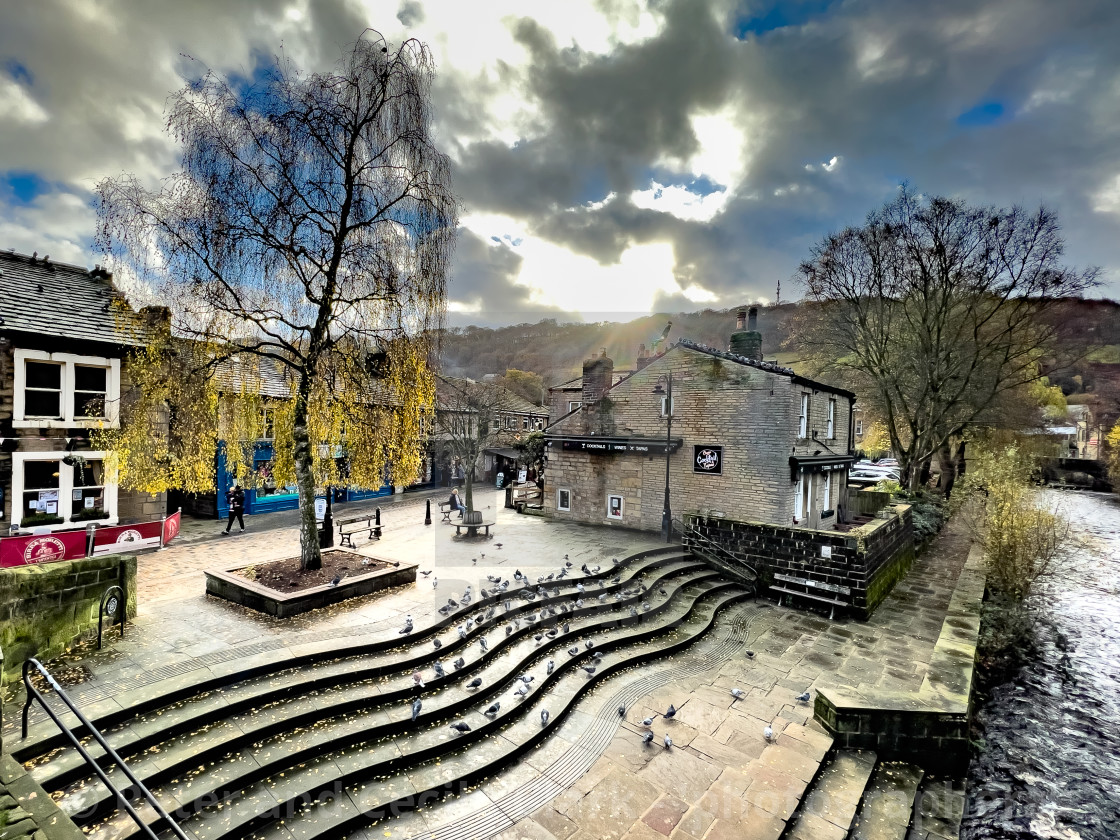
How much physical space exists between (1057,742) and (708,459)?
9.26 m

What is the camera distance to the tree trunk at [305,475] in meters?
9.12

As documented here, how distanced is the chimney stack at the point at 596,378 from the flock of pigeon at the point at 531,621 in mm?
7657

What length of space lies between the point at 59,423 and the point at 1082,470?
65137mm

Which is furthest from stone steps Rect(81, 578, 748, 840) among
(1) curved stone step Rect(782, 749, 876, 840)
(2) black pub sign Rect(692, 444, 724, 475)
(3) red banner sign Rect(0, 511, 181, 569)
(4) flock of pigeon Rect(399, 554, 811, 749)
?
(2) black pub sign Rect(692, 444, 724, 475)

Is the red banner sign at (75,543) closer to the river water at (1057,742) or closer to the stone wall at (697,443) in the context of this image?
the stone wall at (697,443)

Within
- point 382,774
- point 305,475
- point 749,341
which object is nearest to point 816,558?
point 749,341

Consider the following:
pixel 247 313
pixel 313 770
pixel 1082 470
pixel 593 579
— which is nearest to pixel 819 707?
pixel 593 579

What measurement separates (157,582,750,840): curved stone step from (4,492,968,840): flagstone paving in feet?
0.55

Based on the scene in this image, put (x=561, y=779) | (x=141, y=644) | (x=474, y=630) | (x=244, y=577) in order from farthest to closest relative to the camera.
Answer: (x=244, y=577) < (x=474, y=630) < (x=141, y=644) < (x=561, y=779)

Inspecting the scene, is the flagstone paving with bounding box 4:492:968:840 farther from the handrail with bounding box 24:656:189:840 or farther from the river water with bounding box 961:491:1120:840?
the handrail with bounding box 24:656:189:840

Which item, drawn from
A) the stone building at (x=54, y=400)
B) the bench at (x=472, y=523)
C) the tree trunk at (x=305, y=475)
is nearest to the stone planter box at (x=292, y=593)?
the tree trunk at (x=305, y=475)

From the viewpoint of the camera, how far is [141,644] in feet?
23.3

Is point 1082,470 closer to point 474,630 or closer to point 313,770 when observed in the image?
point 474,630

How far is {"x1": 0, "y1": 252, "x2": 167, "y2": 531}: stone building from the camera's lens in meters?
12.9
